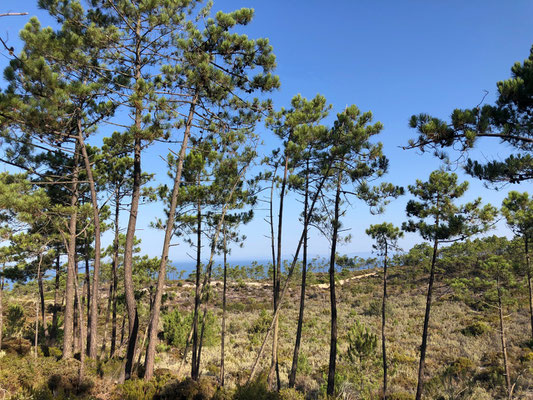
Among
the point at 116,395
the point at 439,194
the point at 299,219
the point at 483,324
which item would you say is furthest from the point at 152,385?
the point at 483,324

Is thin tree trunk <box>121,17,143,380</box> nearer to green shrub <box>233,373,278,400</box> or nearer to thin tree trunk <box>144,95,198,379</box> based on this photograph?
thin tree trunk <box>144,95,198,379</box>

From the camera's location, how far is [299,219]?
12250mm

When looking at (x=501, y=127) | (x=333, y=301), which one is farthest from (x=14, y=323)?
(x=501, y=127)

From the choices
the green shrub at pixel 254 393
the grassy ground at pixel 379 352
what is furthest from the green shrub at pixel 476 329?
the green shrub at pixel 254 393

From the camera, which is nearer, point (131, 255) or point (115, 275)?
point (131, 255)

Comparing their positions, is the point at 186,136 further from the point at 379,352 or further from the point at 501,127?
the point at 379,352

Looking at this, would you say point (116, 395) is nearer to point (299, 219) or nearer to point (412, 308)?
point (299, 219)

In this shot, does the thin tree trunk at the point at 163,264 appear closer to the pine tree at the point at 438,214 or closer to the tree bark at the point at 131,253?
the tree bark at the point at 131,253

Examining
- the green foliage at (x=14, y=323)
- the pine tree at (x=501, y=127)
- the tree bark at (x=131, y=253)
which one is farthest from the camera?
the green foliage at (x=14, y=323)

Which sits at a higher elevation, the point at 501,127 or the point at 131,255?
the point at 501,127

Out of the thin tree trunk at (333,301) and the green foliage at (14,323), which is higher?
the thin tree trunk at (333,301)

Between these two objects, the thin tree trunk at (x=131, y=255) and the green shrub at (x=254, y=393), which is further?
the thin tree trunk at (x=131, y=255)

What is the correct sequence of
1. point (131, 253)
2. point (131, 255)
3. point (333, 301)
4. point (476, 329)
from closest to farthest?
point (131, 255)
point (131, 253)
point (333, 301)
point (476, 329)

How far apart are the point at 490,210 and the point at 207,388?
1159cm
